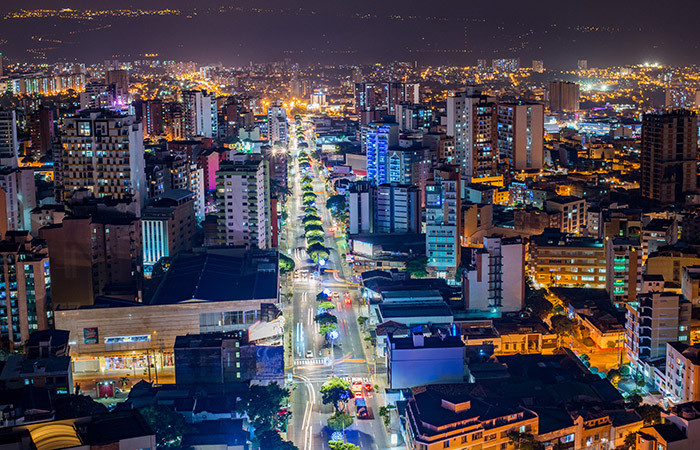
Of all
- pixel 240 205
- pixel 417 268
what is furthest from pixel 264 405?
pixel 240 205

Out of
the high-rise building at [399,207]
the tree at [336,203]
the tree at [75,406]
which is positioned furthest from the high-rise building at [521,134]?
the tree at [75,406]

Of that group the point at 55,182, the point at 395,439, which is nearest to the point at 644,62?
the point at 55,182

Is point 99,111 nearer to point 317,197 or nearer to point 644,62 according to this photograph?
point 317,197

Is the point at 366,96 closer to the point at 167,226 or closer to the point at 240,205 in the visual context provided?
the point at 240,205

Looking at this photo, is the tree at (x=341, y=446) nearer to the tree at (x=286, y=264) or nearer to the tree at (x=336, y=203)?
the tree at (x=286, y=264)

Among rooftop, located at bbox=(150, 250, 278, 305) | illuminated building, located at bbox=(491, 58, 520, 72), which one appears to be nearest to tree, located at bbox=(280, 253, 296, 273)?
rooftop, located at bbox=(150, 250, 278, 305)
